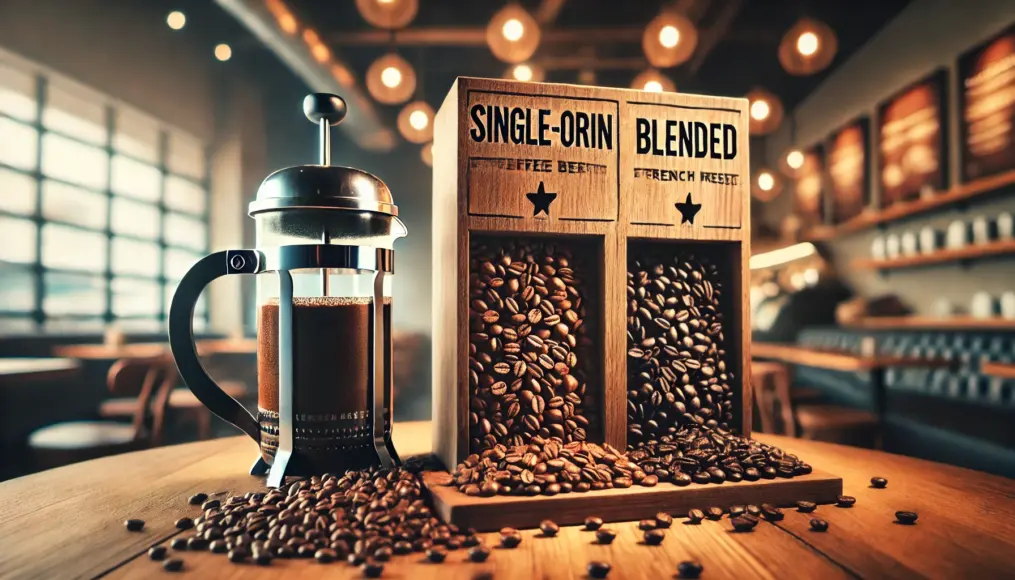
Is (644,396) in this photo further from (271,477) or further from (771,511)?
(271,477)

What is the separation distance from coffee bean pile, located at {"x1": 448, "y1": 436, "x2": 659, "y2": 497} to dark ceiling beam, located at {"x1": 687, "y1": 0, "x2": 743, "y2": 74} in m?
5.80

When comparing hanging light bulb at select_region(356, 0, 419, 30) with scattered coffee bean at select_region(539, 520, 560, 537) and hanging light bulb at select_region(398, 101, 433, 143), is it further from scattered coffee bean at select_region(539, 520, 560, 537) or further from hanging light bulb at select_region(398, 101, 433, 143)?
scattered coffee bean at select_region(539, 520, 560, 537)

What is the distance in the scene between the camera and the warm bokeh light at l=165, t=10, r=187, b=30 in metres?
7.77

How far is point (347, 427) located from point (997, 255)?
5.76 m

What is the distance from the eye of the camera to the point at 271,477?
1.07m

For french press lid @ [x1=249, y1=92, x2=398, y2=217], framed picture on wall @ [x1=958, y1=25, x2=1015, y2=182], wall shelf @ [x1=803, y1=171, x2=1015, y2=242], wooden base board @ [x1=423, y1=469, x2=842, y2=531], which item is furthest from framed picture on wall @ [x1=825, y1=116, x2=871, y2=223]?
french press lid @ [x1=249, y1=92, x2=398, y2=217]

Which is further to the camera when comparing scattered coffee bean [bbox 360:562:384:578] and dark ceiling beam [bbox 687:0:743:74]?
dark ceiling beam [bbox 687:0:743:74]

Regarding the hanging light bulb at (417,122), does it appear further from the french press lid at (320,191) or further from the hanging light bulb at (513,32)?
the french press lid at (320,191)

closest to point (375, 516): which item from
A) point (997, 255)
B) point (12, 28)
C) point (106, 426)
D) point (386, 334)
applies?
point (386, 334)

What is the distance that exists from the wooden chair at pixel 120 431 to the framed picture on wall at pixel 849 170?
7104mm

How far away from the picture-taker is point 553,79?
8.83 m

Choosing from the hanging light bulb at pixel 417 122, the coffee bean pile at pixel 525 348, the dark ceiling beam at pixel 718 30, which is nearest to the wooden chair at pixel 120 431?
the coffee bean pile at pixel 525 348

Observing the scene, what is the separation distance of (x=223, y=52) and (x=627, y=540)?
390 inches

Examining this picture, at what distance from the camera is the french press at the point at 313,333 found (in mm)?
1070
